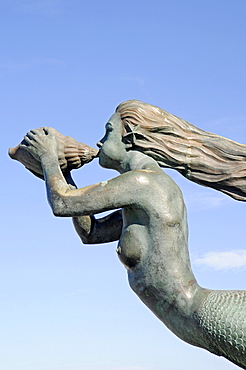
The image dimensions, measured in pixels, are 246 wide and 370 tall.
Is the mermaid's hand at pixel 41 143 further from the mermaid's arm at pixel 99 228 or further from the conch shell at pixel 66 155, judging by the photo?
the mermaid's arm at pixel 99 228

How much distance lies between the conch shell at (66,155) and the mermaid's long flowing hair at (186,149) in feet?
1.49

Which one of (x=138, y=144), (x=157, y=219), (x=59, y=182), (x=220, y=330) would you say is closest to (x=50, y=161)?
(x=59, y=182)

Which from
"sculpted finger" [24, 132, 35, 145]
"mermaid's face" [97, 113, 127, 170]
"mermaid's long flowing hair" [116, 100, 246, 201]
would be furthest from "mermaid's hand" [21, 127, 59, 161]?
"mermaid's long flowing hair" [116, 100, 246, 201]

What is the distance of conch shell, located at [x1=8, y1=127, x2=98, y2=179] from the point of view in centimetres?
619

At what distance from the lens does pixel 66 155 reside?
20.3 ft

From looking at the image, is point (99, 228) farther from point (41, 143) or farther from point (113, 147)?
point (41, 143)

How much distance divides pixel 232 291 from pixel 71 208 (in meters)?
1.43

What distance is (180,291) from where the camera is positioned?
17.9 feet

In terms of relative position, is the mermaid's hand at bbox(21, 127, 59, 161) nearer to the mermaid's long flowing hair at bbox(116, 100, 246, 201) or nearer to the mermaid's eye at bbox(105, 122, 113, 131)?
the mermaid's eye at bbox(105, 122, 113, 131)

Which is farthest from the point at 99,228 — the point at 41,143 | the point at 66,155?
the point at 41,143

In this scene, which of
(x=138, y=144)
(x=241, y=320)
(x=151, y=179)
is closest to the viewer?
(x=241, y=320)

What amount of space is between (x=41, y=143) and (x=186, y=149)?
1.27 metres

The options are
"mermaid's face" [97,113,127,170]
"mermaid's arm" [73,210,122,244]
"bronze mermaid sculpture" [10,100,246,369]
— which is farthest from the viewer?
"mermaid's arm" [73,210,122,244]

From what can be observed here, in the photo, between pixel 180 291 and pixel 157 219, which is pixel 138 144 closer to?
pixel 157 219
